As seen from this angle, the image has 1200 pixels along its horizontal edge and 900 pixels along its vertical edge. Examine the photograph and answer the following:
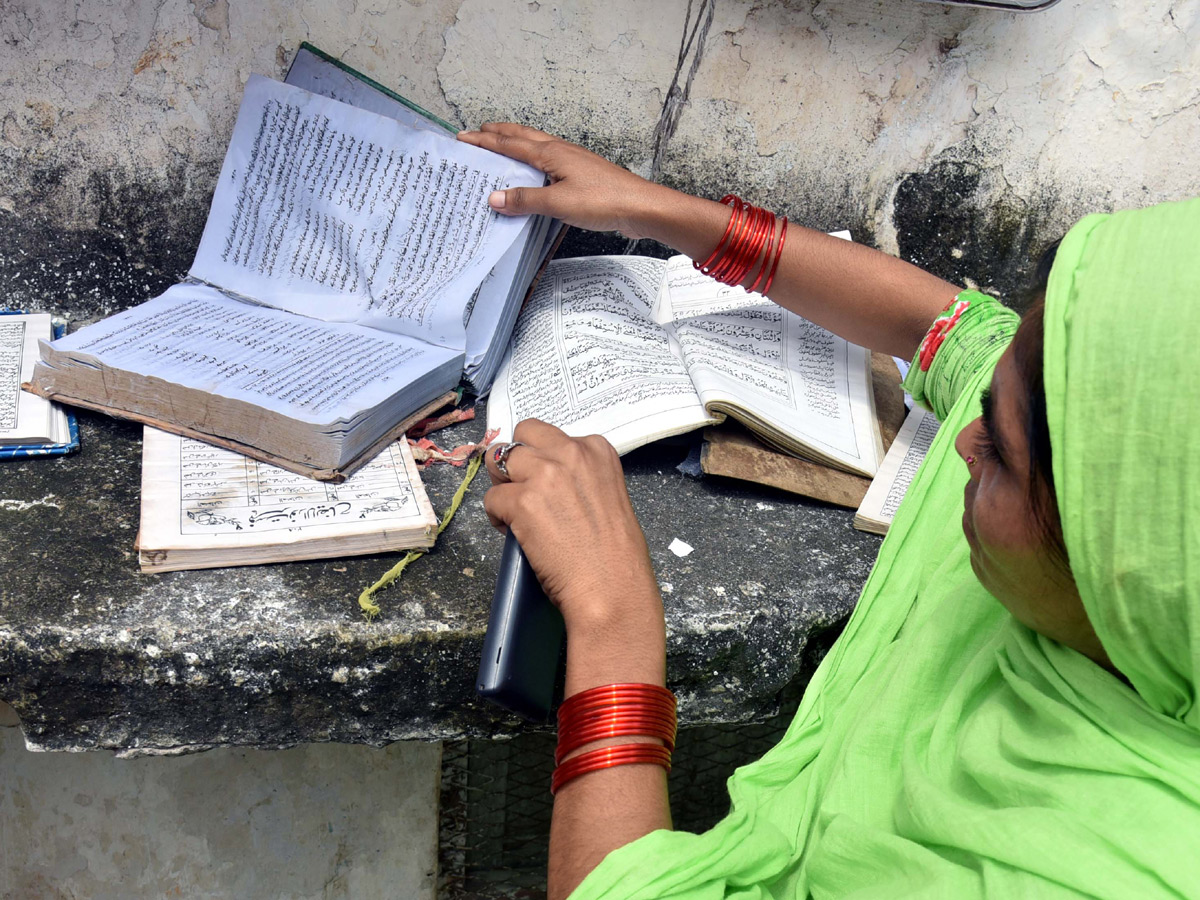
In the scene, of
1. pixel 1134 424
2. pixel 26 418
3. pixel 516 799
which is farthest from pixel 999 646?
pixel 516 799

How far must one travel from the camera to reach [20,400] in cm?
121

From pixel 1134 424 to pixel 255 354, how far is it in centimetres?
101

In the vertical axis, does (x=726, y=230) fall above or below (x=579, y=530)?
above

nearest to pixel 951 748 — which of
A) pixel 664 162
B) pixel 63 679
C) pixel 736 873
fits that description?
pixel 736 873

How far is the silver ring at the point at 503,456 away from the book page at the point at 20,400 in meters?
0.57

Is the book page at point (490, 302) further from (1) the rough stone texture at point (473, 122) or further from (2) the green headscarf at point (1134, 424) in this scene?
(2) the green headscarf at point (1134, 424)

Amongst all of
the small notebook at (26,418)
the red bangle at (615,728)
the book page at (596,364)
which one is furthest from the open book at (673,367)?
the small notebook at (26,418)

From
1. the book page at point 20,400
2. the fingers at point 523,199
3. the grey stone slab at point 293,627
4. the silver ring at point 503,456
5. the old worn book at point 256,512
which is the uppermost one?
the fingers at point 523,199

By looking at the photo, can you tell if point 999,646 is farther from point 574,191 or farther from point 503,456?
point 574,191

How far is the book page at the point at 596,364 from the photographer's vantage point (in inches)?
48.3

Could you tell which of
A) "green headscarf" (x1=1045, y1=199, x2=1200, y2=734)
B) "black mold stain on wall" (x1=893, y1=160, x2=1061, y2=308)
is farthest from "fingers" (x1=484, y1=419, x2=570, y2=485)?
"black mold stain on wall" (x1=893, y1=160, x2=1061, y2=308)

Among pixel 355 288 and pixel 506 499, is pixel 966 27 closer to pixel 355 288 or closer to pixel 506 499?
pixel 355 288

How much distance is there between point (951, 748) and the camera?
0.75m

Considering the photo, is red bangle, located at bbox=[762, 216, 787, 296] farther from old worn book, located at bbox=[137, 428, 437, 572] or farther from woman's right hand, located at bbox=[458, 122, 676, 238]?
old worn book, located at bbox=[137, 428, 437, 572]
